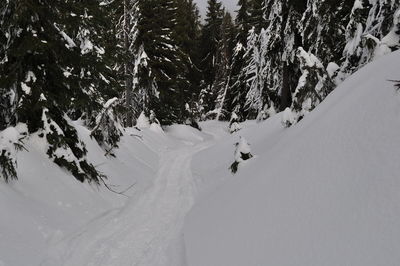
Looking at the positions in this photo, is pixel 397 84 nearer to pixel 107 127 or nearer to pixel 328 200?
pixel 328 200

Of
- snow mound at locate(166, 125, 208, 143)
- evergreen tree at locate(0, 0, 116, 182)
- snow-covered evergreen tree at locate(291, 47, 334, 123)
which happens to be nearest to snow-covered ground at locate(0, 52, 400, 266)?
evergreen tree at locate(0, 0, 116, 182)

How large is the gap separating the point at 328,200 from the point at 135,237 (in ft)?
13.7

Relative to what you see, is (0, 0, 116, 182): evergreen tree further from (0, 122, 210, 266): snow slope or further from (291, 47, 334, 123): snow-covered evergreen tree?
(291, 47, 334, 123): snow-covered evergreen tree

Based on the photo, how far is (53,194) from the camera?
7.69m

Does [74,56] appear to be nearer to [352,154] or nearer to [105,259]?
[105,259]

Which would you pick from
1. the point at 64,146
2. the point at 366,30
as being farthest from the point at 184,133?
the point at 366,30

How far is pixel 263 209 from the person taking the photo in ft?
16.0

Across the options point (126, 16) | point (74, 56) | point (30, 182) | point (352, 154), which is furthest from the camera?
point (126, 16)

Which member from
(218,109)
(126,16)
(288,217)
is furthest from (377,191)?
(218,109)

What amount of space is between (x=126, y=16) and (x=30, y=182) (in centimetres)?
1941

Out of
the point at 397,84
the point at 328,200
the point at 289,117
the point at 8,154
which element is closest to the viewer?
the point at 328,200

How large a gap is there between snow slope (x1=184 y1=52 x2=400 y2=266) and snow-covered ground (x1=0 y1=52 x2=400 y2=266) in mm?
13

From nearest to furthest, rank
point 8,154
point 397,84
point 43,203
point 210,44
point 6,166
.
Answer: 1. point 397,84
2. point 6,166
3. point 8,154
4. point 43,203
5. point 210,44

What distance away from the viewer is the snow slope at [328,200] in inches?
119
